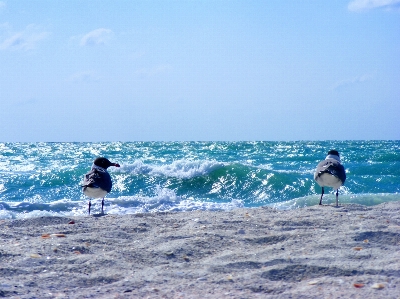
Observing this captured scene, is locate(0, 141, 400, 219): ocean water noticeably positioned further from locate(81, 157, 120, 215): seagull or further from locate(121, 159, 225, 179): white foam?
locate(81, 157, 120, 215): seagull

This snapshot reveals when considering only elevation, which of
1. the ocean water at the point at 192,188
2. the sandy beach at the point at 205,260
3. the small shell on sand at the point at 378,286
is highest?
the small shell on sand at the point at 378,286

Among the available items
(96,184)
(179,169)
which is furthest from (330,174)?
(179,169)

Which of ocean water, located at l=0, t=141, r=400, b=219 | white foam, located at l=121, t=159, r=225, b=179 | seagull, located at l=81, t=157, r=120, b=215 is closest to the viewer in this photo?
Result: seagull, located at l=81, t=157, r=120, b=215

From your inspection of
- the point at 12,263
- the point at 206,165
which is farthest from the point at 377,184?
the point at 12,263

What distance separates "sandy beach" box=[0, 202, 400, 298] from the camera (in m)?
3.42

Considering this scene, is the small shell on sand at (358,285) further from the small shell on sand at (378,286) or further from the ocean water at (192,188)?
the ocean water at (192,188)

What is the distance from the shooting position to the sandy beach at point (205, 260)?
3.42 metres

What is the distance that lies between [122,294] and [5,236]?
2.25 metres

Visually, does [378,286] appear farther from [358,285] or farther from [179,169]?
[179,169]

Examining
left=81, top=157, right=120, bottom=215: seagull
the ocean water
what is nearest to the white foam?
the ocean water

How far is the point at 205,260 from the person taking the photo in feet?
13.8

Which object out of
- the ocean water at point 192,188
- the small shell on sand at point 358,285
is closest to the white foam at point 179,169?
the ocean water at point 192,188

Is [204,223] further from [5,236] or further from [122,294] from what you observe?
[122,294]

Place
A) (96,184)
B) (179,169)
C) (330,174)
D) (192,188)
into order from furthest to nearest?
(179,169), (192,188), (330,174), (96,184)
